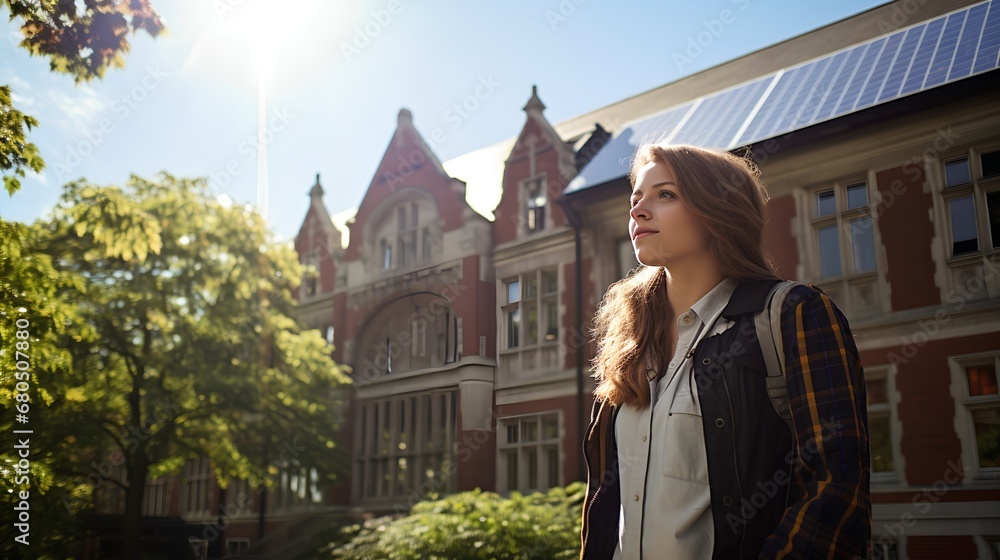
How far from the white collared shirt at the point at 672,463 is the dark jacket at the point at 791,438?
31 mm

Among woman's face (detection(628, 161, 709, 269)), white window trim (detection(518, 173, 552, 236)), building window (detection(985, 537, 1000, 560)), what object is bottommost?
building window (detection(985, 537, 1000, 560))

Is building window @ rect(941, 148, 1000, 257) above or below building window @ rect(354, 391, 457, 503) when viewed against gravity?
above

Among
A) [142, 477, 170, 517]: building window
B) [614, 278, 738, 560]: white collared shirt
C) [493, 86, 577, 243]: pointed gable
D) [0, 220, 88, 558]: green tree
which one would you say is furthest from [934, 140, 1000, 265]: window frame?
[142, 477, 170, 517]: building window

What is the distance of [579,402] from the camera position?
768cm

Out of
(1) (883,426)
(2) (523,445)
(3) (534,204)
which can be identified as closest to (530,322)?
(2) (523,445)

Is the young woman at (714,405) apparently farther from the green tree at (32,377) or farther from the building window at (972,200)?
the building window at (972,200)

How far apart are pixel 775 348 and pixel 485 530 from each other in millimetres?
5609

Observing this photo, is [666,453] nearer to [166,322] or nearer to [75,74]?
[75,74]

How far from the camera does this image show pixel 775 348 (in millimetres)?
1526

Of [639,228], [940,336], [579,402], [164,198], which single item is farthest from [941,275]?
[164,198]

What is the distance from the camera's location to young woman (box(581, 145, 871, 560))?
1368 mm

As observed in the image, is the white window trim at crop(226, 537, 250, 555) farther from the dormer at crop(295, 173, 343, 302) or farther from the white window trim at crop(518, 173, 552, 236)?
the white window trim at crop(518, 173, 552, 236)

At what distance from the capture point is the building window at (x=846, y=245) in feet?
22.5

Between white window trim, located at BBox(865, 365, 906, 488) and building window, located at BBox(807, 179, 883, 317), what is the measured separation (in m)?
0.49
